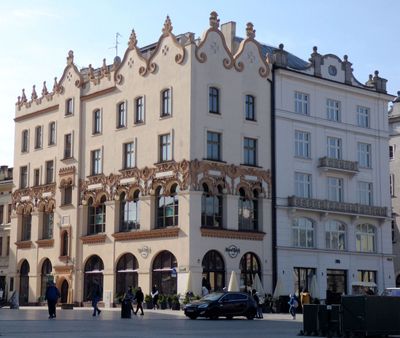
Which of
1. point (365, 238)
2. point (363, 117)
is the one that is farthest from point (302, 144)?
point (365, 238)

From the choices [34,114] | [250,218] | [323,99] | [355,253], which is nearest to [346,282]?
[355,253]

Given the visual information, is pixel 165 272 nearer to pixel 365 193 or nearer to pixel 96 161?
pixel 96 161

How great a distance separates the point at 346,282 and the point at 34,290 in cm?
2572

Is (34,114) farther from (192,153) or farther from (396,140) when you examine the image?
(396,140)

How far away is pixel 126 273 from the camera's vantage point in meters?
60.6

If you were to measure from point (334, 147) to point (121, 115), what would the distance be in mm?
17192

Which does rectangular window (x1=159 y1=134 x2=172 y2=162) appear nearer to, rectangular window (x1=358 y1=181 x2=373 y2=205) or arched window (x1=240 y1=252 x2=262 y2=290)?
arched window (x1=240 y1=252 x2=262 y2=290)

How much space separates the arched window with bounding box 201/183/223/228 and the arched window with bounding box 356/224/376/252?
1388 centimetres

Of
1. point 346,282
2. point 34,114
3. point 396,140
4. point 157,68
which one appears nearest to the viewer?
point 157,68

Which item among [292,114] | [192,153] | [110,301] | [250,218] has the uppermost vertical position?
[292,114]

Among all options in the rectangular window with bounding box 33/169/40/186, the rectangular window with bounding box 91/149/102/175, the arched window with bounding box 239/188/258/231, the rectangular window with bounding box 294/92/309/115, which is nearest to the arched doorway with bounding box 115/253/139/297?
the rectangular window with bounding box 91/149/102/175

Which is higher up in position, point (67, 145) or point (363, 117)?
point (363, 117)

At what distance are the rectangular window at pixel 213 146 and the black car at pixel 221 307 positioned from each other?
15.7 m

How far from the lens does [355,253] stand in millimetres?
65000
